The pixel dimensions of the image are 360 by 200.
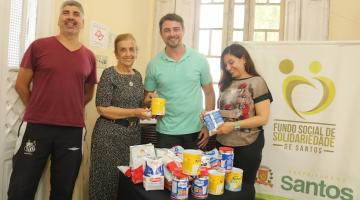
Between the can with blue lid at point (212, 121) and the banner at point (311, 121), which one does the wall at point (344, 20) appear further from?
the can with blue lid at point (212, 121)

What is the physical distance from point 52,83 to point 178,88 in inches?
29.2

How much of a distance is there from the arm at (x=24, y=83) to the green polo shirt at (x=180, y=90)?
2.43 ft

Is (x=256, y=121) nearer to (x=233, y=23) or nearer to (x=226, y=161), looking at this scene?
(x=226, y=161)

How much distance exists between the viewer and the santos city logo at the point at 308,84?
2.14 m

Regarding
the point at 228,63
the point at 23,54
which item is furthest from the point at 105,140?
the point at 228,63

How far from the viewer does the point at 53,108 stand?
5.76ft

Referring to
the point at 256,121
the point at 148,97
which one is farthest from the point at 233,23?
the point at 256,121

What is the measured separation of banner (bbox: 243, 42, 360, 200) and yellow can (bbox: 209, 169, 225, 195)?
1002mm

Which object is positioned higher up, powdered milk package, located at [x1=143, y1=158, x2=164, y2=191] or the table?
powdered milk package, located at [x1=143, y1=158, x2=164, y2=191]

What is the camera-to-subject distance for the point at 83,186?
102 inches

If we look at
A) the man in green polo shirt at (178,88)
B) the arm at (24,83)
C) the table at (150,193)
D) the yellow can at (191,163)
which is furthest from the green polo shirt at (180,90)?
the arm at (24,83)

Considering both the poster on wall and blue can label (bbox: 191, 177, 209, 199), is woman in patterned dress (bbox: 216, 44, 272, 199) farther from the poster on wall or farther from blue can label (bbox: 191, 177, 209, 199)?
the poster on wall

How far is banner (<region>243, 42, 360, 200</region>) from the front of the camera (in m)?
2.08

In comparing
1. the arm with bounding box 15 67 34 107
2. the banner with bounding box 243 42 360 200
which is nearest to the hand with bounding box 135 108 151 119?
the arm with bounding box 15 67 34 107
